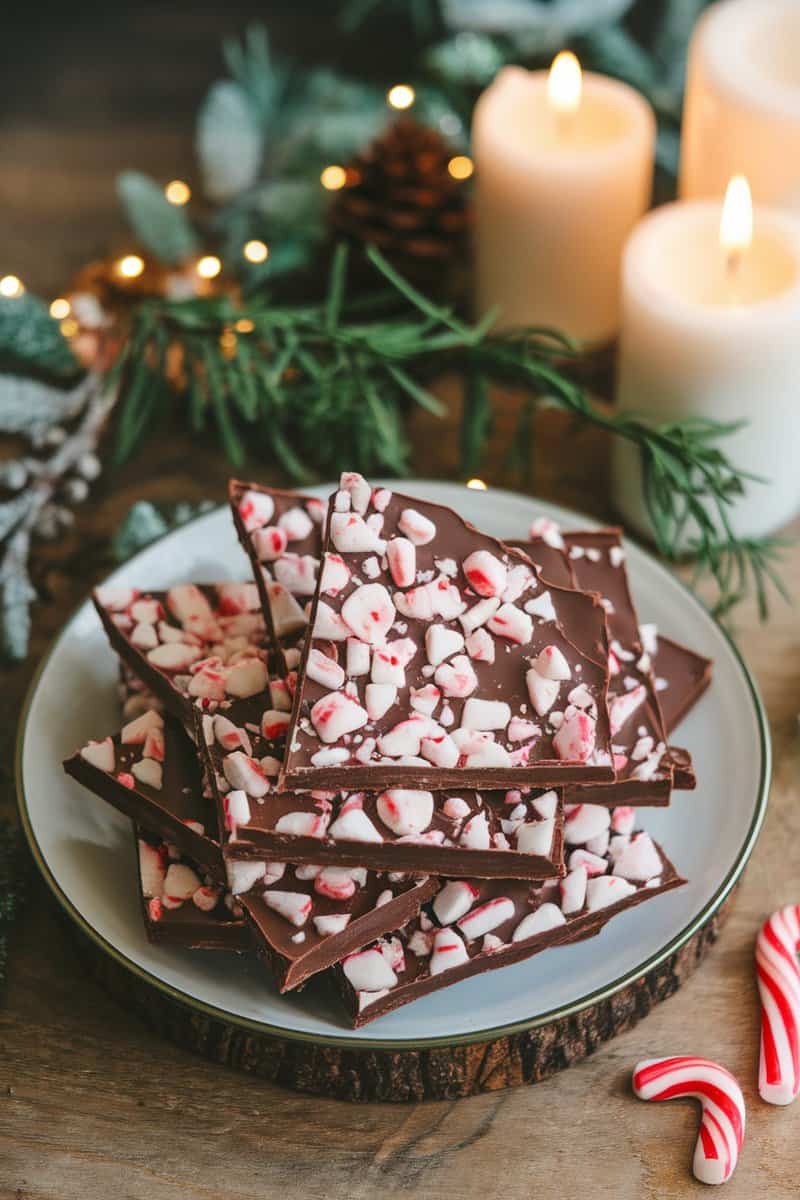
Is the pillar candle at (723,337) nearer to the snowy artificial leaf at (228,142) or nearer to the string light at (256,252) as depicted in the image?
the string light at (256,252)

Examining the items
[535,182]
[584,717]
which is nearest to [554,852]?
[584,717]

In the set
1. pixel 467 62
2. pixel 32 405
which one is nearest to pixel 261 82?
pixel 467 62

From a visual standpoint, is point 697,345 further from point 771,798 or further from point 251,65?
point 251,65

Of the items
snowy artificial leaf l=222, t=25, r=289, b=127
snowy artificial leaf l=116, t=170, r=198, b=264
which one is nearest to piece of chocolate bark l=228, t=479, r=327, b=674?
snowy artificial leaf l=116, t=170, r=198, b=264

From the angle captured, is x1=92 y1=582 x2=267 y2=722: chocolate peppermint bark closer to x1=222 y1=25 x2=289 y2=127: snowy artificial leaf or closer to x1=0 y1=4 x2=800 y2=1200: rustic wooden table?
x1=0 y1=4 x2=800 y2=1200: rustic wooden table

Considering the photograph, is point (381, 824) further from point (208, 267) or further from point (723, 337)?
point (208, 267)

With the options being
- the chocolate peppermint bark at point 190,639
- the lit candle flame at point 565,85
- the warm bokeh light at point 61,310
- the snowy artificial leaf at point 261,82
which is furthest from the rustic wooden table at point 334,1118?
the snowy artificial leaf at point 261,82
